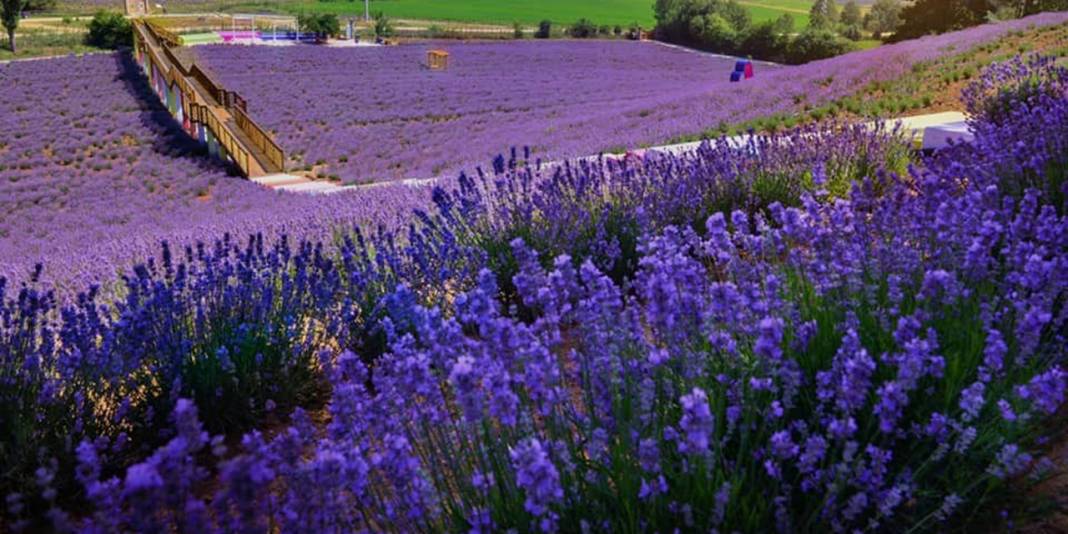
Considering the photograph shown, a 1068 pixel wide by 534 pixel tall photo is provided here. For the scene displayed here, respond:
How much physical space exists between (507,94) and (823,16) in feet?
53.0

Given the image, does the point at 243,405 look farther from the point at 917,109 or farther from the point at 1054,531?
the point at 917,109

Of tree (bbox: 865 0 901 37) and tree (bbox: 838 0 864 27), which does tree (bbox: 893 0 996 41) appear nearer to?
tree (bbox: 865 0 901 37)

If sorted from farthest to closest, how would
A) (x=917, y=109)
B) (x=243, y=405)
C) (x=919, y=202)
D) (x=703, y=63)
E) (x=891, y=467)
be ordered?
(x=703, y=63)
(x=917, y=109)
(x=919, y=202)
(x=243, y=405)
(x=891, y=467)

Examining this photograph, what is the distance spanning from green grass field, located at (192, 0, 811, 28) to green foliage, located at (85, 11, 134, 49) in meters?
11.3

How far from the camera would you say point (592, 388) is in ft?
6.44

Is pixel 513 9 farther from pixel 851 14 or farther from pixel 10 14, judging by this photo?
pixel 10 14

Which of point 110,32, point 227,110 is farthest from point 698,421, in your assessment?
point 110,32

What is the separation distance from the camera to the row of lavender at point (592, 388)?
158 cm

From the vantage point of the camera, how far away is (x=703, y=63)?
34.7m

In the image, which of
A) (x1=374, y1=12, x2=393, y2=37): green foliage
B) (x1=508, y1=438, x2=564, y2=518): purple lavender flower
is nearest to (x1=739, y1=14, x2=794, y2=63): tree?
(x1=374, y1=12, x2=393, y2=37): green foliage

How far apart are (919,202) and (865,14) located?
37765 mm

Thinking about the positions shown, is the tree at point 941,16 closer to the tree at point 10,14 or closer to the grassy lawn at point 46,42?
the grassy lawn at point 46,42

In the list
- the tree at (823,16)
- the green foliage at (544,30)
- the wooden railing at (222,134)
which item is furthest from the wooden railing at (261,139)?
the green foliage at (544,30)

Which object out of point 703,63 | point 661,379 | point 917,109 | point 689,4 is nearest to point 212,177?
point 917,109
